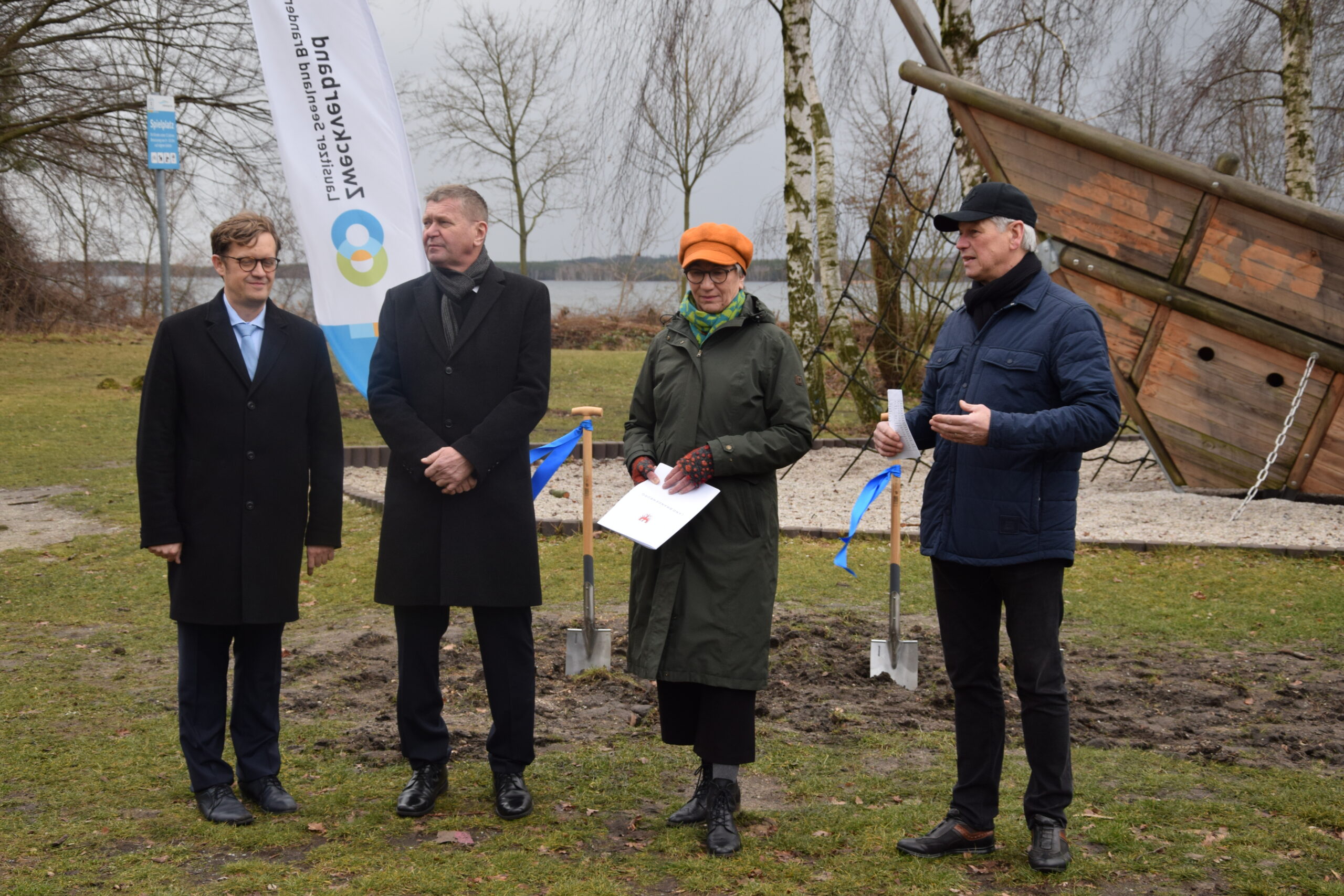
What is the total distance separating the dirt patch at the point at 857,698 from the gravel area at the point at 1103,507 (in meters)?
→ 2.49

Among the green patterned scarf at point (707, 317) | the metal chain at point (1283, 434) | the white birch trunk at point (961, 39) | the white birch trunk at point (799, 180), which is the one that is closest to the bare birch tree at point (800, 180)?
the white birch trunk at point (799, 180)

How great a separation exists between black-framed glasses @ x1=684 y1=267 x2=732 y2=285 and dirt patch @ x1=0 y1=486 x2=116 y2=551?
644 cm

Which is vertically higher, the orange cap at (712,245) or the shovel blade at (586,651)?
the orange cap at (712,245)

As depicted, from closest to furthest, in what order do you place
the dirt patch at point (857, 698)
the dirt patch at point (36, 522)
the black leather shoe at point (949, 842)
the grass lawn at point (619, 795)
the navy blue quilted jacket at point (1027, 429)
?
1. the navy blue quilted jacket at point (1027, 429)
2. the grass lawn at point (619, 795)
3. the black leather shoe at point (949, 842)
4. the dirt patch at point (857, 698)
5. the dirt patch at point (36, 522)

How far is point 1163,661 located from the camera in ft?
18.3

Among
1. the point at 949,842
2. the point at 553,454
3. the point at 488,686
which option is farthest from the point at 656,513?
the point at 553,454

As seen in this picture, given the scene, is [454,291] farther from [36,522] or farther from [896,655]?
[36,522]

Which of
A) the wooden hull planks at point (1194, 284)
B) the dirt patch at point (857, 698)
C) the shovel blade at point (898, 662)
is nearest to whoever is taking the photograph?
the dirt patch at point (857, 698)

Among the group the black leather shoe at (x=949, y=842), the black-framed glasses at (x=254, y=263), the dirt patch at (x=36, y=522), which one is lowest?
the dirt patch at (x=36, y=522)

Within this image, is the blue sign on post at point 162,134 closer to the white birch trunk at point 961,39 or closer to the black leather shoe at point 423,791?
the white birch trunk at point 961,39

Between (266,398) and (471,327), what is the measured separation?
2.35ft

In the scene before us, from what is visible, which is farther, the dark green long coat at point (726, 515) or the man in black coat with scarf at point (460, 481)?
the man in black coat with scarf at point (460, 481)

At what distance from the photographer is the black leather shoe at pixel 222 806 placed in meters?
3.62

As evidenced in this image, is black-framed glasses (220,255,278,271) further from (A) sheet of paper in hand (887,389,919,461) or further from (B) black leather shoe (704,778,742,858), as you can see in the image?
(B) black leather shoe (704,778,742,858)
